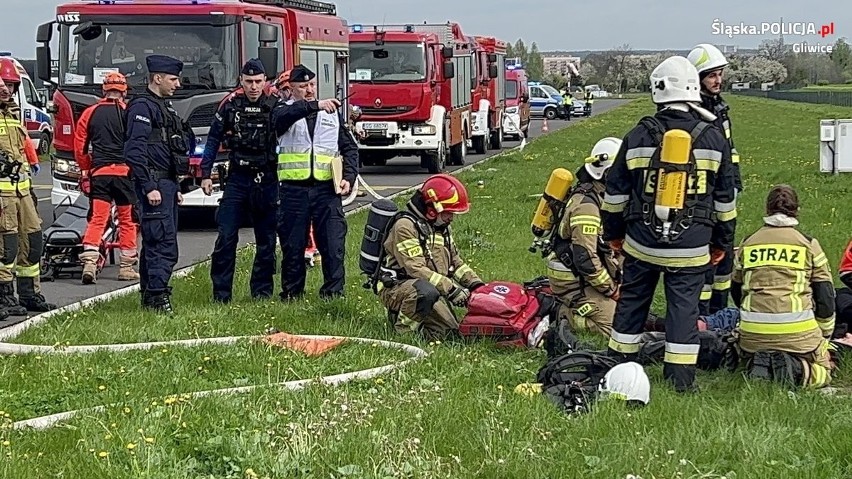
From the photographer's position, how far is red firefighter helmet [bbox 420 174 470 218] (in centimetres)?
785

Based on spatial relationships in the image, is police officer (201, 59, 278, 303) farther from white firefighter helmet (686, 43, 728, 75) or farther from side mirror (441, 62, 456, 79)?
side mirror (441, 62, 456, 79)

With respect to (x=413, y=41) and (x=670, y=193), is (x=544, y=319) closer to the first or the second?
(x=670, y=193)

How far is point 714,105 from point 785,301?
1.85 m

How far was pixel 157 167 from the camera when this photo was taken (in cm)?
915

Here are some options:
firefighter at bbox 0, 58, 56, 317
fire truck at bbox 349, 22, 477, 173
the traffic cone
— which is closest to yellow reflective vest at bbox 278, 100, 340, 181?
firefighter at bbox 0, 58, 56, 317

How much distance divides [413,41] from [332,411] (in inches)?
753

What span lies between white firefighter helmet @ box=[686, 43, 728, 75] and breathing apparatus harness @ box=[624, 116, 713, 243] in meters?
1.60

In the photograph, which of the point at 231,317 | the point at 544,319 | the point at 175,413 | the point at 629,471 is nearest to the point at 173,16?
the point at 231,317

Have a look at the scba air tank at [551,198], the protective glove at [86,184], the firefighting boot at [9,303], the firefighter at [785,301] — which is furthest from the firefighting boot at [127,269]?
the firefighter at [785,301]

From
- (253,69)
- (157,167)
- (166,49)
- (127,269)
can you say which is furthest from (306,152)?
(166,49)

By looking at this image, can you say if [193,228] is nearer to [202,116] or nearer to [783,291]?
[202,116]

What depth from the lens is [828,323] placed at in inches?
274

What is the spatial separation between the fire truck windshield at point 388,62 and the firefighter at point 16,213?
15013 millimetres

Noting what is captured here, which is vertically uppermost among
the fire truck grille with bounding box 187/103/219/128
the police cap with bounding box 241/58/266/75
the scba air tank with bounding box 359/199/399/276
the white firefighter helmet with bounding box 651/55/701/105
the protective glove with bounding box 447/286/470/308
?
the police cap with bounding box 241/58/266/75
